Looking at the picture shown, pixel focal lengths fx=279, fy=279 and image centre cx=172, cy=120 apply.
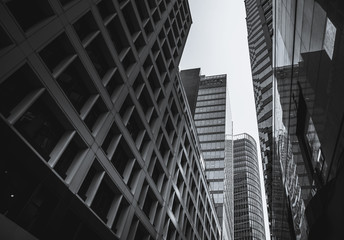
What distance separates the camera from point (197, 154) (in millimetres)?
38562

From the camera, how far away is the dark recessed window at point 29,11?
11.7 m

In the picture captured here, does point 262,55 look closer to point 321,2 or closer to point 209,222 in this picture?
point 209,222

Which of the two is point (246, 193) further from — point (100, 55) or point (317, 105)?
point (317, 105)

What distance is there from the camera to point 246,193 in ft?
368

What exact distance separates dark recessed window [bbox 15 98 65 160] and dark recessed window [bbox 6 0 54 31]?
3382mm

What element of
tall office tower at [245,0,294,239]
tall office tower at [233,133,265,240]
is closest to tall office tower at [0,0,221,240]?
tall office tower at [245,0,294,239]

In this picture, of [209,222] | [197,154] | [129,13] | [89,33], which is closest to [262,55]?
[197,154]

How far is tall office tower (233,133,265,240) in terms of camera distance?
100 metres

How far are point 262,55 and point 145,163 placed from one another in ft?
152

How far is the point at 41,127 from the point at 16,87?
2007mm

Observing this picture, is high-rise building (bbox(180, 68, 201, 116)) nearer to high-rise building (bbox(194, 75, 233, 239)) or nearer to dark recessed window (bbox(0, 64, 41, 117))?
high-rise building (bbox(194, 75, 233, 239))

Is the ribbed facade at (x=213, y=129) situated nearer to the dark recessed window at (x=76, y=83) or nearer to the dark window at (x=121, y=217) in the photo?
the dark window at (x=121, y=217)

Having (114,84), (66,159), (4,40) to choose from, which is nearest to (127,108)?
(114,84)

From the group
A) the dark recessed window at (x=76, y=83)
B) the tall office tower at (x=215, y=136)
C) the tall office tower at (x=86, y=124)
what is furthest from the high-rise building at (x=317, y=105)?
the tall office tower at (x=215, y=136)
